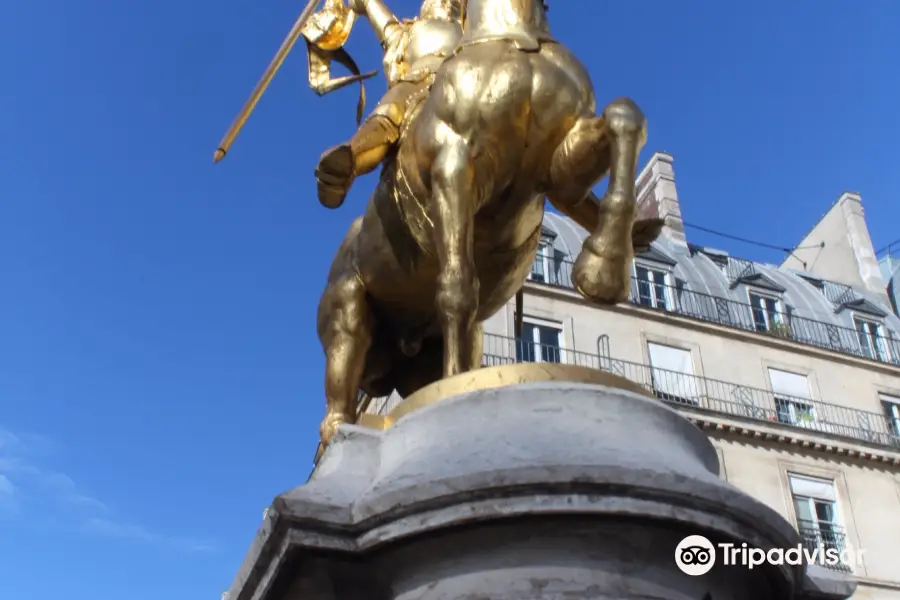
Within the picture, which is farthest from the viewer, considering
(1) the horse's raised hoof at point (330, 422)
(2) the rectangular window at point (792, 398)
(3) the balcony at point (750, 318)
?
(3) the balcony at point (750, 318)

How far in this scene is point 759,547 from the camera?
10.3 ft

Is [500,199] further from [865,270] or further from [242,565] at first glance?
[865,270]

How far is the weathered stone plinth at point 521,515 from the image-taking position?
290 centimetres

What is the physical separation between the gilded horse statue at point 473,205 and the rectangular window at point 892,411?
24268 mm

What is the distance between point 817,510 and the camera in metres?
23.1

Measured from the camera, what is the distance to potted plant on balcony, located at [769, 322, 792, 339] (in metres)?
26.7

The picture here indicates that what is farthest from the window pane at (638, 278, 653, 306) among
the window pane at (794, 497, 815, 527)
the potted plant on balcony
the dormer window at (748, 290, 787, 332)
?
the window pane at (794, 497, 815, 527)

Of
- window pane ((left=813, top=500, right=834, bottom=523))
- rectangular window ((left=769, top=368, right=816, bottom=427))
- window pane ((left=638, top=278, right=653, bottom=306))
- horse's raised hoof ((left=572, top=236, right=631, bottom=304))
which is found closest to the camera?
horse's raised hoof ((left=572, top=236, right=631, bottom=304))

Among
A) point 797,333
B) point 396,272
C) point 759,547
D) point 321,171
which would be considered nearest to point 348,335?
point 396,272

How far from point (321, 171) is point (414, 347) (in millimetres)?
1105

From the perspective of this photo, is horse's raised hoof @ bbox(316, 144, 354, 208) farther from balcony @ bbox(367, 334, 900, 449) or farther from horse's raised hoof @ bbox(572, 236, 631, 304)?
balcony @ bbox(367, 334, 900, 449)

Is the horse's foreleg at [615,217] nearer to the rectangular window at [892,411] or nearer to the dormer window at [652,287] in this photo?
the dormer window at [652,287]

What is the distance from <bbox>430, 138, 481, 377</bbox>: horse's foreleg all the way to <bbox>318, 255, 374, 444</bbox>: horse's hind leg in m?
0.84

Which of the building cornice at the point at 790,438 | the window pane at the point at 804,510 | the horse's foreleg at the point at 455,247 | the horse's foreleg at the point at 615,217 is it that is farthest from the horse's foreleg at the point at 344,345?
the window pane at the point at 804,510
